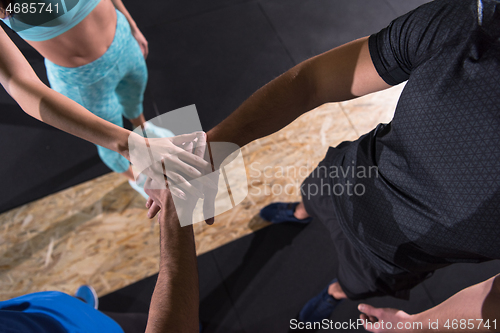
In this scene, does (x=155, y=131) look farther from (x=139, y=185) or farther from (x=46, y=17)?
(x=46, y=17)

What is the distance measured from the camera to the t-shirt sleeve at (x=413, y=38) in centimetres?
85

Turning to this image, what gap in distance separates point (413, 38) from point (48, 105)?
1.19 m

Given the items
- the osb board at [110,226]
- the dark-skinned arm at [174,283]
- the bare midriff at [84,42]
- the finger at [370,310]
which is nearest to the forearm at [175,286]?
the dark-skinned arm at [174,283]

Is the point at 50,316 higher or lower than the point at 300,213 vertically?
higher

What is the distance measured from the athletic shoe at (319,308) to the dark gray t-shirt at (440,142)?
2.03 ft

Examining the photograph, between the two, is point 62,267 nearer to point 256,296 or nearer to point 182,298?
point 256,296

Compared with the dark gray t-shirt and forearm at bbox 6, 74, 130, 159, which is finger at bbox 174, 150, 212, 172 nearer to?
forearm at bbox 6, 74, 130, 159

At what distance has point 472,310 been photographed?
1002 mm

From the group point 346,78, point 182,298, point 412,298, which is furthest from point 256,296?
point 346,78

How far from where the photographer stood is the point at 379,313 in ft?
4.41

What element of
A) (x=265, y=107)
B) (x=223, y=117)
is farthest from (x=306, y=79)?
(x=223, y=117)

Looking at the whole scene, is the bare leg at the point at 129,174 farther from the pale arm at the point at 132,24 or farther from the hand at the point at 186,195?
the hand at the point at 186,195

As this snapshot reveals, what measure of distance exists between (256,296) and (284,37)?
6.91 feet

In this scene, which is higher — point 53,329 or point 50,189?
point 53,329
